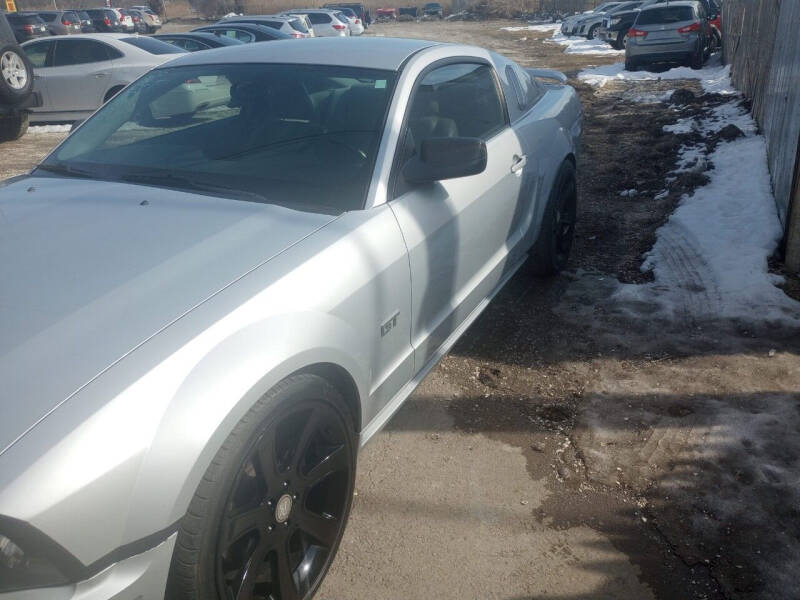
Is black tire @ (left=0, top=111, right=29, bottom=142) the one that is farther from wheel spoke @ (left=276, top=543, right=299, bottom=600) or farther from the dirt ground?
wheel spoke @ (left=276, top=543, right=299, bottom=600)

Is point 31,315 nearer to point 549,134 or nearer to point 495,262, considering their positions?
point 495,262

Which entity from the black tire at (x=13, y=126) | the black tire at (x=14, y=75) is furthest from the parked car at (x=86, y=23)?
the black tire at (x=14, y=75)

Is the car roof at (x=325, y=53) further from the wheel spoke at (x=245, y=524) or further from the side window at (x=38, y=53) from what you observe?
the side window at (x=38, y=53)

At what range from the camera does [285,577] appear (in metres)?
2.18

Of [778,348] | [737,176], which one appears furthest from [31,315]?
[737,176]

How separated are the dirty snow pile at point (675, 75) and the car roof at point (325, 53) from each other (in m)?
11.2

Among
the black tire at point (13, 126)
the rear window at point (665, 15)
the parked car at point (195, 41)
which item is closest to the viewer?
the black tire at point (13, 126)

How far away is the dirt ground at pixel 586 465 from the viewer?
8.44ft

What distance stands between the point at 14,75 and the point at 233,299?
1045 cm

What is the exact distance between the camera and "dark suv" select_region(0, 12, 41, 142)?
10203mm

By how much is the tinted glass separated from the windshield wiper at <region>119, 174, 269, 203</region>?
85 centimetres

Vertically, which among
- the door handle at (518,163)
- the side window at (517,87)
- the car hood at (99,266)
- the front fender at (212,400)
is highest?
the side window at (517,87)

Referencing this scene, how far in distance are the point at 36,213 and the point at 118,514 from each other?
152cm

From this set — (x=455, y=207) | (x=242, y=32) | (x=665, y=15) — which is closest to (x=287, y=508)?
(x=455, y=207)
